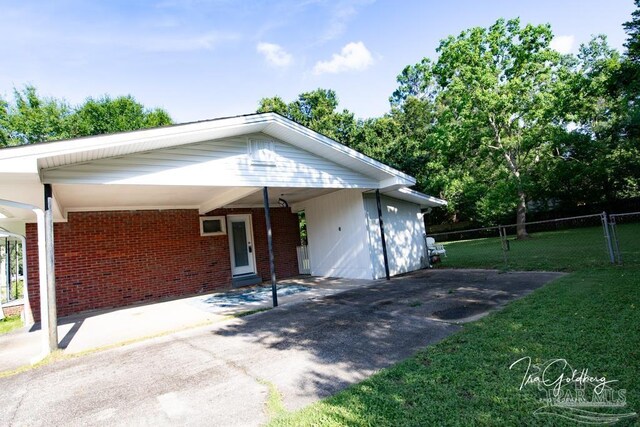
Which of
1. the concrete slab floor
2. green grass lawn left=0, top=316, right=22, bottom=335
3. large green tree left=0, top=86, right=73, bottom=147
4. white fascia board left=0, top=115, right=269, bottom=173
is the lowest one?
the concrete slab floor

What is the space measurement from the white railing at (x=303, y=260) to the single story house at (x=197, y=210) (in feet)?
0.25

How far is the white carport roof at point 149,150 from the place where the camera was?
4.61m

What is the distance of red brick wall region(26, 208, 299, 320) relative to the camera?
8070 mm

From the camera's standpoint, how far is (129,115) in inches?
1055

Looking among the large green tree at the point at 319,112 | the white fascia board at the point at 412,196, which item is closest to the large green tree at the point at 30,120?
the large green tree at the point at 319,112

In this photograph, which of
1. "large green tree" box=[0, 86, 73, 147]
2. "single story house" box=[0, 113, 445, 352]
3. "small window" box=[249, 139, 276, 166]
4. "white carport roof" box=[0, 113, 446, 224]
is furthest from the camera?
"large green tree" box=[0, 86, 73, 147]

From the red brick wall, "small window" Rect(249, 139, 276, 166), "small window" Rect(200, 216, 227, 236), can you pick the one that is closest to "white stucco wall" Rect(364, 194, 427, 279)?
"small window" Rect(249, 139, 276, 166)

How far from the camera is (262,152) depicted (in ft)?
23.4

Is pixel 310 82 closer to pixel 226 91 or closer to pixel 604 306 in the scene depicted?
pixel 226 91

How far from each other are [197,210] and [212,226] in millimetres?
690

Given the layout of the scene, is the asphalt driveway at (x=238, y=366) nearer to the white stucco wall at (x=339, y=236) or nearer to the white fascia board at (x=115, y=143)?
the white fascia board at (x=115, y=143)

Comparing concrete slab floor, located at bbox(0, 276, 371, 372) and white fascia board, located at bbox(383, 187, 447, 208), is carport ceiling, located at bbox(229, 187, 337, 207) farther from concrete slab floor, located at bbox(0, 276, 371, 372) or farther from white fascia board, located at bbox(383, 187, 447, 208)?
concrete slab floor, located at bbox(0, 276, 371, 372)

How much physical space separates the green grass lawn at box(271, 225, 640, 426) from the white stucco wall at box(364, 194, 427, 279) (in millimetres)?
4709

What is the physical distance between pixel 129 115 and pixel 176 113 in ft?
12.5
